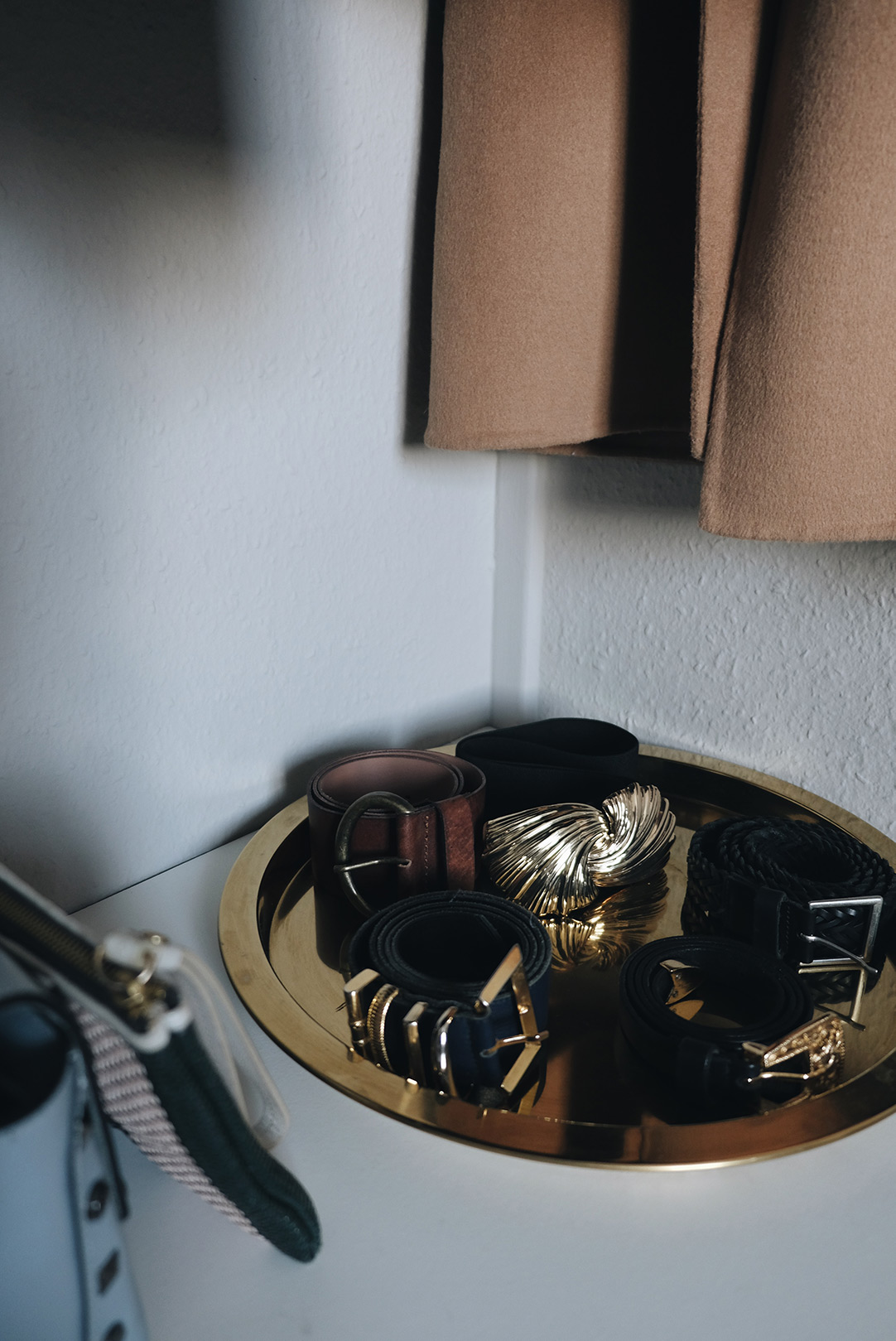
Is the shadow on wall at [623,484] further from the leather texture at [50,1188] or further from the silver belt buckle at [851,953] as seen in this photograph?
the leather texture at [50,1188]

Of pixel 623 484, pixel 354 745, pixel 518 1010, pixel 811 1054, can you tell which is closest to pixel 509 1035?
pixel 518 1010

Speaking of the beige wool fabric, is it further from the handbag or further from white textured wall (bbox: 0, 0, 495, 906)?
the handbag

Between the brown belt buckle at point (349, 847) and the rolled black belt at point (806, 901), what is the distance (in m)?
0.15

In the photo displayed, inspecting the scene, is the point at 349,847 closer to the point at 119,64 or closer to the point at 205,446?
the point at 205,446

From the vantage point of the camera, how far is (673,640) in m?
0.66

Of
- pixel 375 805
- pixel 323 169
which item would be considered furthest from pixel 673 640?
pixel 323 169

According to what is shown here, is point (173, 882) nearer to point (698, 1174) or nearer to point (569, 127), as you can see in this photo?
point (698, 1174)

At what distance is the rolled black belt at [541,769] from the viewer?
56 centimetres

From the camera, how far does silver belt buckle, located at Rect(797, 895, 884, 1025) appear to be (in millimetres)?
445

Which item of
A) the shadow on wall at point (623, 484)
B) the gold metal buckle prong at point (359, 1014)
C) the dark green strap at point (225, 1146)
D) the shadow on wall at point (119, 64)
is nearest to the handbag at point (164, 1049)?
the dark green strap at point (225, 1146)

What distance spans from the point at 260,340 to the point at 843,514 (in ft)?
1.04

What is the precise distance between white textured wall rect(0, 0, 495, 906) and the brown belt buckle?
0.39 feet

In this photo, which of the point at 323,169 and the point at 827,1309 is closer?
the point at 827,1309

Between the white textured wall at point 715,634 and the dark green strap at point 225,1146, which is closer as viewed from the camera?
the dark green strap at point 225,1146
